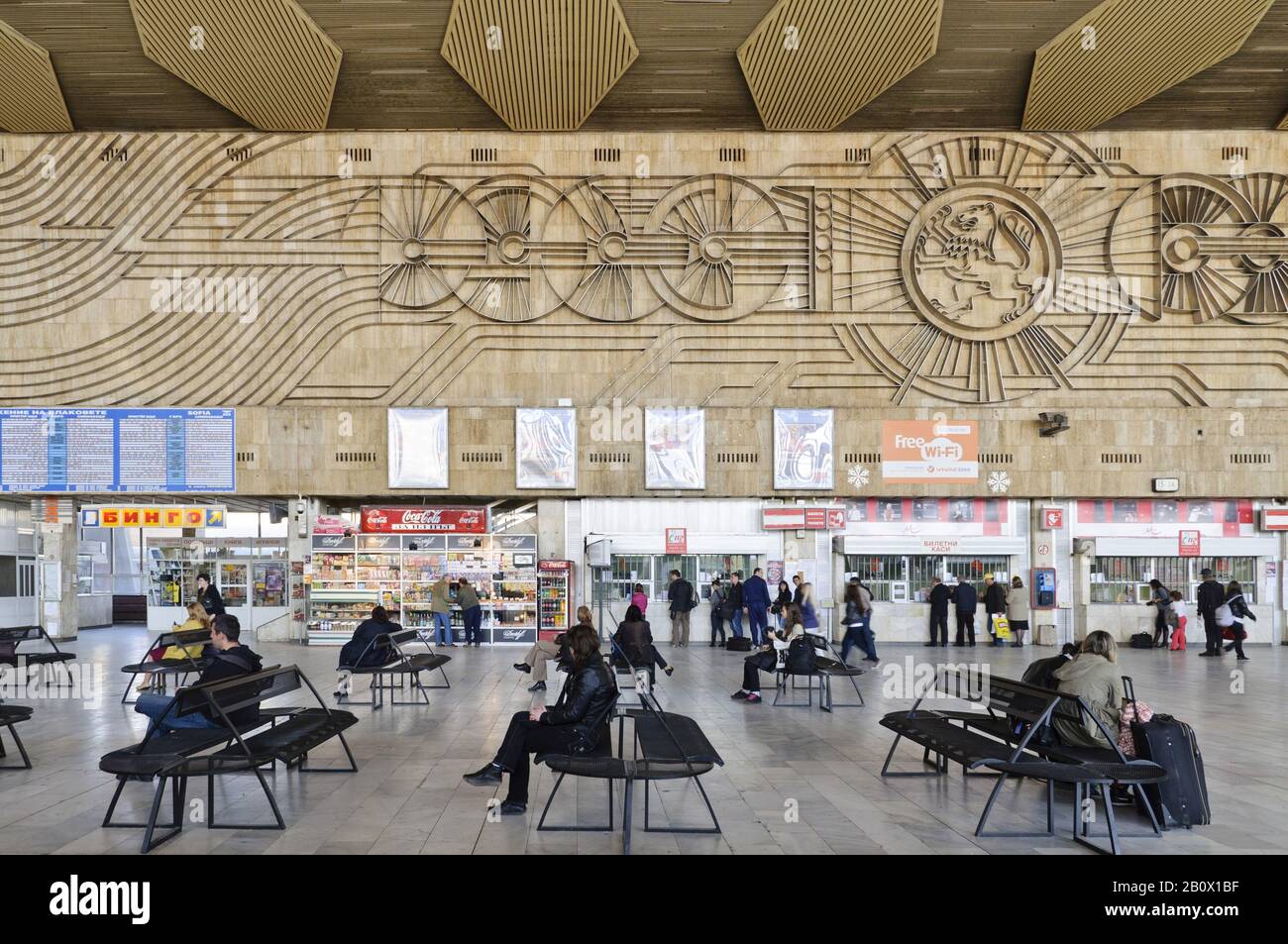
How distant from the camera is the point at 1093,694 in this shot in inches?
238

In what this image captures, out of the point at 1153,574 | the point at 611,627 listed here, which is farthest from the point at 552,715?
the point at 1153,574

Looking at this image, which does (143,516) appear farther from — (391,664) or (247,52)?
(391,664)

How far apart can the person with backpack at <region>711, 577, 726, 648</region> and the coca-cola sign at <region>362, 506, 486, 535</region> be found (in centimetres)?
511

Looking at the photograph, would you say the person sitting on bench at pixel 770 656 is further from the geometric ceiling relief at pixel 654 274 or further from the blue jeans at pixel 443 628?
the geometric ceiling relief at pixel 654 274

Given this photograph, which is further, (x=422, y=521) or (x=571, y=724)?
(x=422, y=521)

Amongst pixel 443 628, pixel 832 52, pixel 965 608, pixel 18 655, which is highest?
pixel 832 52

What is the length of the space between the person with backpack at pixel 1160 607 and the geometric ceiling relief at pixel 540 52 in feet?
49.2

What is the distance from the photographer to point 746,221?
19.8 meters

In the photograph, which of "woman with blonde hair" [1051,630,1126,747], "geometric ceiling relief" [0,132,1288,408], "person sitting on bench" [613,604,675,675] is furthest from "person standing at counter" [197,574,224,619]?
"woman with blonde hair" [1051,630,1126,747]

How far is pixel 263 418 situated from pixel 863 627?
13095mm

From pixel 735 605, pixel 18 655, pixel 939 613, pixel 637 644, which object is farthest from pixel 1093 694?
pixel 939 613

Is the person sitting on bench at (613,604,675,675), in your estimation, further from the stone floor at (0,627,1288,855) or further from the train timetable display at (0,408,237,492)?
the train timetable display at (0,408,237,492)

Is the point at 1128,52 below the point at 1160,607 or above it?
above

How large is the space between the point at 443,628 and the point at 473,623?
640 millimetres
